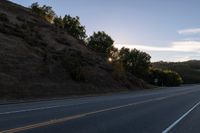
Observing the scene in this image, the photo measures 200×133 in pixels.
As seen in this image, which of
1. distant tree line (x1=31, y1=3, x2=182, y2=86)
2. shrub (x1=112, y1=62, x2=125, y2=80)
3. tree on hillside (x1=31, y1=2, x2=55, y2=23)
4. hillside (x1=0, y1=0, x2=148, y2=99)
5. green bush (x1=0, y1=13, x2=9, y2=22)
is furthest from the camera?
distant tree line (x1=31, y1=3, x2=182, y2=86)

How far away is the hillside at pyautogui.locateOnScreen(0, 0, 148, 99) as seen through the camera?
4478 cm

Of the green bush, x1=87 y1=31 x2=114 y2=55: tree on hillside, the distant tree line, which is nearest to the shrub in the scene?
the green bush

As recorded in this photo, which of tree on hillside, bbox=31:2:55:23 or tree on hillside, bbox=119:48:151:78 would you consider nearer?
tree on hillside, bbox=31:2:55:23

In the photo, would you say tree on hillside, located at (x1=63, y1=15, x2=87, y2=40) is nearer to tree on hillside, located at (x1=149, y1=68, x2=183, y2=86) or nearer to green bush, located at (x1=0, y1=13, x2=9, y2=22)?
tree on hillside, located at (x1=149, y1=68, x2=183, y2=86)

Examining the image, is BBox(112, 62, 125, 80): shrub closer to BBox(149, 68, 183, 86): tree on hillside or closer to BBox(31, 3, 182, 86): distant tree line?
BBox(31, 3, 182, 86): distant tree line

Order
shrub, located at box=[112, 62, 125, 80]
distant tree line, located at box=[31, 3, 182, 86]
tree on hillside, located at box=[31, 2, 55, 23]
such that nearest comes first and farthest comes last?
shrub, located at box=[112, 62, 125, 80] < tree on hillside, located at box=[31, 2, 55, 23] < distant tree line, located at box=[31, 3, 182, 86]

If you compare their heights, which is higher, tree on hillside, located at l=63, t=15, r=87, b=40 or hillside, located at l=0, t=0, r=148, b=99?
tree on hillside, located at l=63, t=15, r=87, b=40

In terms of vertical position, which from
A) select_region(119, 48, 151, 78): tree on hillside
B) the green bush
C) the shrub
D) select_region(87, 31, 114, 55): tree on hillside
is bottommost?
the shrub

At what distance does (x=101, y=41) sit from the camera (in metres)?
127

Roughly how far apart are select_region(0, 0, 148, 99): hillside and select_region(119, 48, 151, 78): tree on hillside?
37.5m

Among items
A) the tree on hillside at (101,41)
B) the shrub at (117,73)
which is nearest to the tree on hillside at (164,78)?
the tree on hillside at (101,41)

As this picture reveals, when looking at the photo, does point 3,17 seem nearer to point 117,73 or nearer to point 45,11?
point 117,73

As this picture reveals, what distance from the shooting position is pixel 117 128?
49.6 ft

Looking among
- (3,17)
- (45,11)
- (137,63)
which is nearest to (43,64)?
(3,17)
